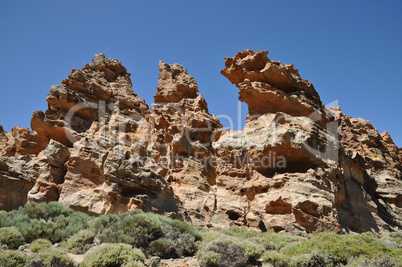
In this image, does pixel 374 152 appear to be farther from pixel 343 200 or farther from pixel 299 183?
pixel 299 183

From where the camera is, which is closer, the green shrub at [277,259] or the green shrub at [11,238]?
A: the green shrub at [277,259]

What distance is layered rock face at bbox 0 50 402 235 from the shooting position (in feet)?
52.7

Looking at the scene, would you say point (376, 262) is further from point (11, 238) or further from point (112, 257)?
point (11, 238)

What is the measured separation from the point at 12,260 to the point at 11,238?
241cm

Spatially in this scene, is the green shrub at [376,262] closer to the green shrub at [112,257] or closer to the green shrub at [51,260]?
the green shrub at [112,257]

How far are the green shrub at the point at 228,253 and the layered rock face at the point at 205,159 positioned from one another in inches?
263

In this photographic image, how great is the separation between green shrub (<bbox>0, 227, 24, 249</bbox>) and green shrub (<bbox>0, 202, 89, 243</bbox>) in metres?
0.48

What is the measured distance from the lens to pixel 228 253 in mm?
8555

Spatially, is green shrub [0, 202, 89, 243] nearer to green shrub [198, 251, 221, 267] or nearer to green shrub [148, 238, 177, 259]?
green shrub [148, 238, 177, 259]

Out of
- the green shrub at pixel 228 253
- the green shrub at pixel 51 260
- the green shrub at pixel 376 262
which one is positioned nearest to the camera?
the green shrub at pixel 51 260

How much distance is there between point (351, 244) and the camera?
372 inches

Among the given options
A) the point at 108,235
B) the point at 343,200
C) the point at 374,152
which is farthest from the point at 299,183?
the point at 374,152

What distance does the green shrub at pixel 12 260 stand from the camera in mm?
7058

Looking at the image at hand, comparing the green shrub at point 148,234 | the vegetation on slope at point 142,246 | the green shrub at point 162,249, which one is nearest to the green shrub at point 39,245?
the vegetation on slope at point 142,246
